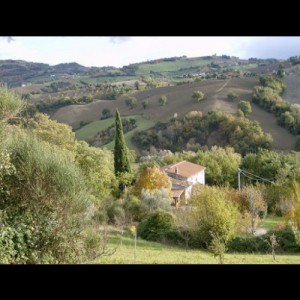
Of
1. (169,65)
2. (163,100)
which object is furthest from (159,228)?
(169,65)

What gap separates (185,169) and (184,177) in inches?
59.5

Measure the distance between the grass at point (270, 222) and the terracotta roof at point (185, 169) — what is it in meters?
5.97

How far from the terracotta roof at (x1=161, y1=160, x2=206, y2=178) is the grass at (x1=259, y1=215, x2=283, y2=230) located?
597cm

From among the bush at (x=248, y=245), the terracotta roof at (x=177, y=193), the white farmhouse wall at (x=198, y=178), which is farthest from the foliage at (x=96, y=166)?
the white farmhouse wall at (x=198, y=178)

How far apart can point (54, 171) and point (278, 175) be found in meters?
18.5

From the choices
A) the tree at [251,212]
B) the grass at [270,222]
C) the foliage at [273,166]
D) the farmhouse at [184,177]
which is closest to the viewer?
the tree at [251,212]

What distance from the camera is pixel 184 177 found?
75.7 feet

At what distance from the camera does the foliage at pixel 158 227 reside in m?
14.6

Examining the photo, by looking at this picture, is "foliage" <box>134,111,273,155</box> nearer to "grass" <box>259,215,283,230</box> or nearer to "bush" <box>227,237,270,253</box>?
"grass" <box>259,215,283,230</box>

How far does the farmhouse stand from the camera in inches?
848

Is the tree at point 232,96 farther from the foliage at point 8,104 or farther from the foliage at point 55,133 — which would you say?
the foliage at point 8,104

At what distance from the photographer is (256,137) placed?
3083cm
